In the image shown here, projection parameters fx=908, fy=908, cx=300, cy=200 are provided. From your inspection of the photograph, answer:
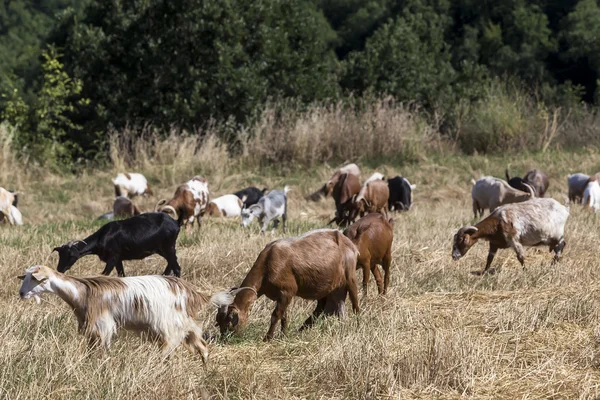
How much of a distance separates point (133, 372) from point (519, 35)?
135ft

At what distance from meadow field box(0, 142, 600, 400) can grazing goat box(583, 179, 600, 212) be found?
132 inches

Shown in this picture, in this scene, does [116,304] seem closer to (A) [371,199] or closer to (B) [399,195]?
(A) [371,199]

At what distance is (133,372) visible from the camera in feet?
19.1

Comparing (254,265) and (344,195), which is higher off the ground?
(254,265)

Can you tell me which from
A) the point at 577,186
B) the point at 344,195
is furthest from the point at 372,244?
the point at 577,186

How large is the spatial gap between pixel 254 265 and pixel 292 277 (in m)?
0.33

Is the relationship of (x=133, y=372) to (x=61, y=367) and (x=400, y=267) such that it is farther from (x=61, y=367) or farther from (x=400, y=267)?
(x=400, y=267)

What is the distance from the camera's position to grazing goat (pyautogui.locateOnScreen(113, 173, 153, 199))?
19.9 meters

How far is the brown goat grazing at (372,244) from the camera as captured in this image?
349 inches

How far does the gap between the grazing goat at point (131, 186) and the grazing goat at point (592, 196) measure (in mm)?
9328

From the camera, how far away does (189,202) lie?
597 inches

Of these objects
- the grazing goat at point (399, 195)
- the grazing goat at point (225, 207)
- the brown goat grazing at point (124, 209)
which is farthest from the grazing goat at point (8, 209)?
the grazing goat at point (399, 195)

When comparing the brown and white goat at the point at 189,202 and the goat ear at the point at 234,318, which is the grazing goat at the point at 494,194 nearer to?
the brown and white goat at the point at 189,202

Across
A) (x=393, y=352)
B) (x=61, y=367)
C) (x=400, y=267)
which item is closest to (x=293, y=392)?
(x=393, y=352)
